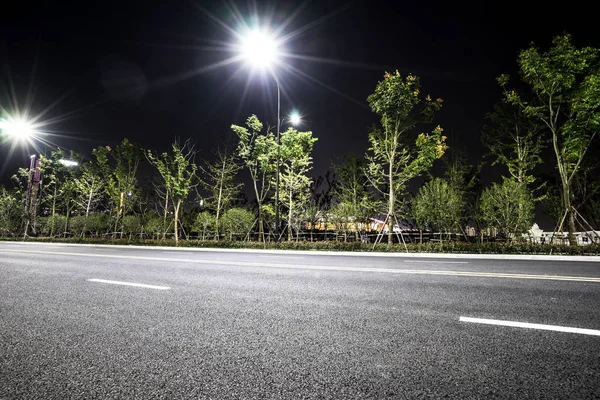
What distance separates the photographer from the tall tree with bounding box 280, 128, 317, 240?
1080 inches

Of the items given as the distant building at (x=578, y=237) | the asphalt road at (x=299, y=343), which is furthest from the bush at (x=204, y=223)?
the distant building at (x=578, y=237)

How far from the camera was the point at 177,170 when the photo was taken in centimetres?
2847

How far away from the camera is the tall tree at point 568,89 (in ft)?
55.3

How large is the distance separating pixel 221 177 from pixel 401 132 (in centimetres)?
1776

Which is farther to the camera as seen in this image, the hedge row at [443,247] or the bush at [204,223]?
the bush at [204,223]

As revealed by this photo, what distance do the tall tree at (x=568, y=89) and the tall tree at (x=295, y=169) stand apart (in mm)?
16564

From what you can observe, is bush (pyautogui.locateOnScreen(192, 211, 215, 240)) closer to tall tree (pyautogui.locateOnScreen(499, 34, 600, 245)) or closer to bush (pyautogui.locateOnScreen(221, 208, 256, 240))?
bush (pyautogui.locateOnScreen(221, 208, 256, 240))

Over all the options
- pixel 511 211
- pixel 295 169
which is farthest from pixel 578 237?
pixel 295 169

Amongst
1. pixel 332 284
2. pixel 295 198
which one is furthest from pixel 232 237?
pixel 332 284

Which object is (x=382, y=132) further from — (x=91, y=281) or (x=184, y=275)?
(x=91, y=281)

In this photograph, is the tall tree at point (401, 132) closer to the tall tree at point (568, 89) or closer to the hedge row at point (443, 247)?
the hedge row at point (443, 247)

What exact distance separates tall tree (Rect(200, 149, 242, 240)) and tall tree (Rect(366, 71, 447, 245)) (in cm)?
1442

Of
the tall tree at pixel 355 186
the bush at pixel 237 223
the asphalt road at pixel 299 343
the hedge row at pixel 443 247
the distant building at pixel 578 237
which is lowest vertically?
the asphalt road at pixel 299 343

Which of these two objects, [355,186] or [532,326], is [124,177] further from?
[532,326]
